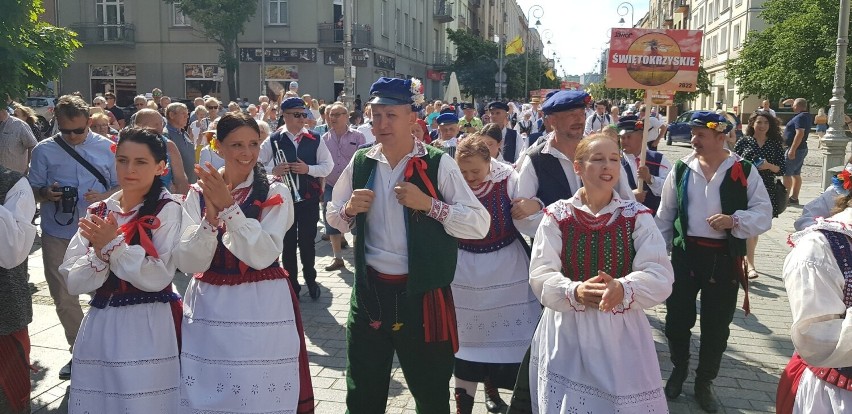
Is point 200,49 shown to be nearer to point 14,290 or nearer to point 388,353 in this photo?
point 14,290

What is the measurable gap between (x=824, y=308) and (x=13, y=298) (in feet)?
12.8

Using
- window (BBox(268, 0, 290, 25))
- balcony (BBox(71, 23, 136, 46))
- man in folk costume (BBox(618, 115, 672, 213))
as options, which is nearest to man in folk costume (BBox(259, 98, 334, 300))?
man in folk costume (BBox(618, 115, 672, 213))

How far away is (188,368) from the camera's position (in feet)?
11.5

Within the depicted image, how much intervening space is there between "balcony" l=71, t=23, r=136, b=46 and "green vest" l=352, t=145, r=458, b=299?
3800 centimetres

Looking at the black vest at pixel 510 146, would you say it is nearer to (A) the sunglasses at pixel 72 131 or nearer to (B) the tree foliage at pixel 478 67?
(A) the sunglasses at pixel 72 131

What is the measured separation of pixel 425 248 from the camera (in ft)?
12.0

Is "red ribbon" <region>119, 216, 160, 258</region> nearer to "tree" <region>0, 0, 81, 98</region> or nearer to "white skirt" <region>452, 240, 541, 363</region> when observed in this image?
"white skirt" <region>452, 240, 541, 363</region>

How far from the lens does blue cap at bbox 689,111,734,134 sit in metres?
4.89

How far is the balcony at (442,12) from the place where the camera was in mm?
52188

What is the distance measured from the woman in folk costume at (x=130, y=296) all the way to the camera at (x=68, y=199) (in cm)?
174

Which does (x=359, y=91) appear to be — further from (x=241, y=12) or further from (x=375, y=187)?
(x=375, y=187)

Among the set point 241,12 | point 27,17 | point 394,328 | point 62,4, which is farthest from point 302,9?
point 394,328

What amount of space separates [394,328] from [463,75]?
44450 mm

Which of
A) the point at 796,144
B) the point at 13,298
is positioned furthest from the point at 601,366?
the point at 796,144
